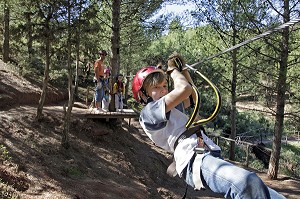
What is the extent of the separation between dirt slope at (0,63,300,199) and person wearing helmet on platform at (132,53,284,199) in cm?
387

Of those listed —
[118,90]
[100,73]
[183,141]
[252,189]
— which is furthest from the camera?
[118,90]

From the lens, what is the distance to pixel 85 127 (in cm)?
1075

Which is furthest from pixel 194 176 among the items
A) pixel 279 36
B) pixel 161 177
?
pixel 279 36

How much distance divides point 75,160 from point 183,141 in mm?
6581

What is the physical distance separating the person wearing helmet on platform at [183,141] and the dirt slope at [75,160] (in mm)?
3875

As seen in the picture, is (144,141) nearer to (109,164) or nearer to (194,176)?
(109,164)

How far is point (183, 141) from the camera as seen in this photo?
9.30 ft

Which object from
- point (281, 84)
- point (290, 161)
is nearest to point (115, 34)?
point (281, 84)

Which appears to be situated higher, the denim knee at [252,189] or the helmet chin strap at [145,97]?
the helmet chin strap at [145,97]

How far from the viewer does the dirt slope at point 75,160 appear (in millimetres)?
7062

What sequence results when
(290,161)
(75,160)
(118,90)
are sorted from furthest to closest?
(290,161) → (118,90) → (75,160)

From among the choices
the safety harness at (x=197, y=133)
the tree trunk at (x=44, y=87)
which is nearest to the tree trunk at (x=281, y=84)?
the tree trunk at (x=44, y=87)

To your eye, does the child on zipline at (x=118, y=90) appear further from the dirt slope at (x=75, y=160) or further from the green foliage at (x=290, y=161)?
the green foliage at (x=290, y=161)

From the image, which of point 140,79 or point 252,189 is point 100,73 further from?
point 252,189
